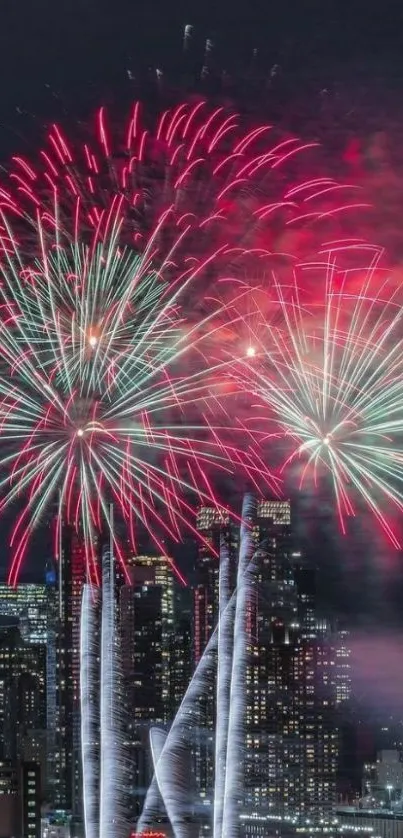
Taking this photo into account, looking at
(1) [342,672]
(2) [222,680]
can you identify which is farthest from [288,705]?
(2) [222,680]

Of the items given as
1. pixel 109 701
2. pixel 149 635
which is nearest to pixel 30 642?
pixel 149 635

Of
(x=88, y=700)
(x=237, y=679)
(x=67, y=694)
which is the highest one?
(x=237, y=679)

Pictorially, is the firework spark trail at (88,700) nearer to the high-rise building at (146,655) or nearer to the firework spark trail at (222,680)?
the firework spark trail at (222,680)

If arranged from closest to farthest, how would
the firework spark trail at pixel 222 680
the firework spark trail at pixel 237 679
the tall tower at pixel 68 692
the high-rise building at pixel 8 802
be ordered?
1. the firework spark trail at pixel 237 679
2. the firework spark trail at pixel 222 680
3. the high-rise building at pixel 8 802
4. the tall tower at pixel 68 692

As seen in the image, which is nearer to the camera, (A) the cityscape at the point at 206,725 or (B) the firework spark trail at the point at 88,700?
(B) the firework spark trail at the point at 88,700

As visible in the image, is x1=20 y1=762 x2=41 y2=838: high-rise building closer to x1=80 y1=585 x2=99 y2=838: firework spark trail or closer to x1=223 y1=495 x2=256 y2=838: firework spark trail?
x1=80 y1=585 x2=99 y2=838: firework spark trail

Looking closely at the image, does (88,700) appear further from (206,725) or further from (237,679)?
(206,725)

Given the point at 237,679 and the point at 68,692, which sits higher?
the point at 237,679

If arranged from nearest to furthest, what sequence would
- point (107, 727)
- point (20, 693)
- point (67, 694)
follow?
point (107, 727) < point (67, 694) < point (20, 693)

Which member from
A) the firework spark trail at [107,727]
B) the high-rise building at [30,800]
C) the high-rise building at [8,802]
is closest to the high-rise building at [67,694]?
the high-rise building at [30,800]

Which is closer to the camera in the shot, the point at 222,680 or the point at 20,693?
A: the point at 222,680
